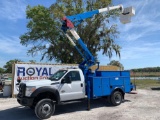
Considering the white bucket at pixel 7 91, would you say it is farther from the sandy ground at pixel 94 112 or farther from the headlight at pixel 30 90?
the headlight at pixel 30 90

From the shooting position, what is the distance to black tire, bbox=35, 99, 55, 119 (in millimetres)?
9641

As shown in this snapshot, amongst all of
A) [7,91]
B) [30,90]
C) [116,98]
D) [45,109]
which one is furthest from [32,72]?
[45,109]

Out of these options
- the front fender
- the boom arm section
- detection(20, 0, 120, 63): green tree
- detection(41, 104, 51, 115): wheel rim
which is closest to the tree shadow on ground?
detection(41, 104, 51, 115): wheel rim

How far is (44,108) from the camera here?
986 centimetres

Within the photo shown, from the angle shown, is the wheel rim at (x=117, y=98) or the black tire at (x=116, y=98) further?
the wheel rim at (x=117, y=98)

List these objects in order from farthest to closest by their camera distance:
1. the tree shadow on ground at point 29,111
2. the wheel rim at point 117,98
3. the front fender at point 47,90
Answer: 1. the wheel rim at point 117,98
2. the tree shadow on ground at point 29,111
3. the front fender at point 47,90

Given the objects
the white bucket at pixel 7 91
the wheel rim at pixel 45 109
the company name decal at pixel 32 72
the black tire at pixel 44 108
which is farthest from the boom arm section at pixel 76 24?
the white bucket at pixel 7 91

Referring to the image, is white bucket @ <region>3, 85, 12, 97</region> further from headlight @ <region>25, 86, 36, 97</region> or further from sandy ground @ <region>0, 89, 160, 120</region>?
headlight @ <region>25, 86, 36, 97</region>

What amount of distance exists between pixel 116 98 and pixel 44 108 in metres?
4.73

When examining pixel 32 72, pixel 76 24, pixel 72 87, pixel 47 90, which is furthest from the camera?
pixel 32 72

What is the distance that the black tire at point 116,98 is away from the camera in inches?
499

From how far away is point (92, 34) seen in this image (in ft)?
104

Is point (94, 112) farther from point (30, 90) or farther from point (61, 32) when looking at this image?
point (61, 32)

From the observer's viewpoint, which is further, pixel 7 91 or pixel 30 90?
pixel 7 91
